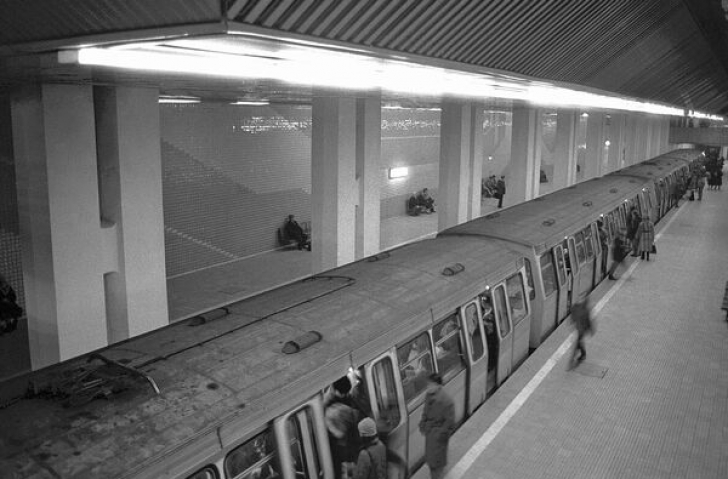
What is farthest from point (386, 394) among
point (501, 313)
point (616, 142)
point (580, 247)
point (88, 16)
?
point (616, 142)

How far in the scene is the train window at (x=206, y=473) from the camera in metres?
3.56

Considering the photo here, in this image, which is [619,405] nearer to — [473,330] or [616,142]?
[473,330]

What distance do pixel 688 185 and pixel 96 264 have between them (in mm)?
28980

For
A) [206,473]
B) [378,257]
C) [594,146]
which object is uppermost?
[594,146]

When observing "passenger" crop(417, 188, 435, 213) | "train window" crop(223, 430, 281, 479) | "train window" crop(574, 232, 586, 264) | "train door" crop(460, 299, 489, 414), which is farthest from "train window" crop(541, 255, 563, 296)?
"passenger" crop(417, 188, 435, 213)

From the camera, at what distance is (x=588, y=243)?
1203 cm

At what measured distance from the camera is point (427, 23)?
5434mm

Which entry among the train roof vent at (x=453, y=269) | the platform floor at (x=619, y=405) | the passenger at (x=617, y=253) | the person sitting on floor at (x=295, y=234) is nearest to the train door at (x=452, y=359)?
the platform floor at (x=619, y=405)

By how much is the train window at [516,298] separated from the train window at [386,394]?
3.12 m

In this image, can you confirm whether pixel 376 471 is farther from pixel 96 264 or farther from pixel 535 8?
pixel 535 8

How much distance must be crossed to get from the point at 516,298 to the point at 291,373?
4798mm

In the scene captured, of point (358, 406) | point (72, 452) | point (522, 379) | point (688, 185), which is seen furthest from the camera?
point (688, 185)

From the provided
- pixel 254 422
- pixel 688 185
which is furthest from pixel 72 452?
pixel 688 185

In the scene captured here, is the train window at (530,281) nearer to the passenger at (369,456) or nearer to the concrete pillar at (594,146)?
the passenger at (369,456)
